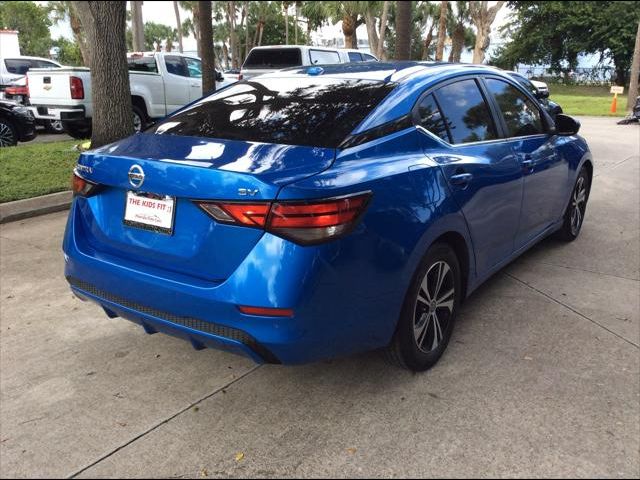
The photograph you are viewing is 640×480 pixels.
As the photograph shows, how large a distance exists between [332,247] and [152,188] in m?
0.88

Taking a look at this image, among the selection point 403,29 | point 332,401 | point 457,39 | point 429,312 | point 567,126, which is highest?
point 457,39

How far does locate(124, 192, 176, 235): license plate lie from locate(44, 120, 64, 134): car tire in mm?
9778

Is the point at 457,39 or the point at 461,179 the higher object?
the point at 457,39

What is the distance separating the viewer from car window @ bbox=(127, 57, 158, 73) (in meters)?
12.4

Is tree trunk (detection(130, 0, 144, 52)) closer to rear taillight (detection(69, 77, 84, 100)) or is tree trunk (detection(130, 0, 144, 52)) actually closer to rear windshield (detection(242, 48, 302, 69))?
rear windshield (detection(242, 48, 302, 69))

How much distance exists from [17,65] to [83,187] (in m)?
15.1

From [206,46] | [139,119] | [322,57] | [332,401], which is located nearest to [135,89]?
[139,119]

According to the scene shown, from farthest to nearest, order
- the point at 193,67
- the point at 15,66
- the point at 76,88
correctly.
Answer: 1. the point at 15,66
2. the point at 193,67
3. the point at 76,88

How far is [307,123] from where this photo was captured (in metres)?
3.03

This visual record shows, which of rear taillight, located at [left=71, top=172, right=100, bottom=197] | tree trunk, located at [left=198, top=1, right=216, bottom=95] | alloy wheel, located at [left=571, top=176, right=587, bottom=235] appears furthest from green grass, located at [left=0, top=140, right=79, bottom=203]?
alloy wheel, located at [left=571, top=176, right=587, bottom=235]

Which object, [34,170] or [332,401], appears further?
[34,170]

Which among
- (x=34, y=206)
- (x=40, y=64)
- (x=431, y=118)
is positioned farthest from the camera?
(x=40, y=64)

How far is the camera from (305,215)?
241cm

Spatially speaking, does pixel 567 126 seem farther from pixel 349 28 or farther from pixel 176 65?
pixel 349 28
